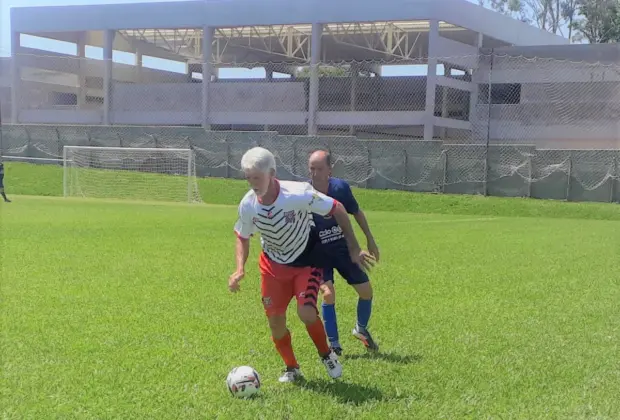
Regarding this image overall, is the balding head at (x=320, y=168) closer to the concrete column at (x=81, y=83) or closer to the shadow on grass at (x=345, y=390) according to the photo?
the shadow on grass at (x=345, y=390)

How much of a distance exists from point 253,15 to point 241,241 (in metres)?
38.2

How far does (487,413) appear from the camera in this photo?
16.2 ft

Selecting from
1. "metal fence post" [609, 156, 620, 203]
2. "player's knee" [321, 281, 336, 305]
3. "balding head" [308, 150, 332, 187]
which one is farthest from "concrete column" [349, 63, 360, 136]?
"player's knee" [321, 281, 336, 305]

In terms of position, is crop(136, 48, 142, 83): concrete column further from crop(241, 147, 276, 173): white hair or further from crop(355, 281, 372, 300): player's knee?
crop(241, 147, 276, 173): white hair

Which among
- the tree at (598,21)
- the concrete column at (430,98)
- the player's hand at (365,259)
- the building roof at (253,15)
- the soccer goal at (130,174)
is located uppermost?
the tree at (598,21)

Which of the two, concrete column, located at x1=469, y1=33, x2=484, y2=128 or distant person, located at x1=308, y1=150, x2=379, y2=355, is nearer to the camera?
distant person, located at x1=308, y1=150, x2=379, y2=355

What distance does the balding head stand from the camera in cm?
629

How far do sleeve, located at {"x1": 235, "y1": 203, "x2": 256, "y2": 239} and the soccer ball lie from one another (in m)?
0.98

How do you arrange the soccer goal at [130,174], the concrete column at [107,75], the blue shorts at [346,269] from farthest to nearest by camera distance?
the concrete column at [107,75]
the soccer goal at [130,174]
the blue shorts at [346,269]

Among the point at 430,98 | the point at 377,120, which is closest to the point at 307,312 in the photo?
the point at 430,98

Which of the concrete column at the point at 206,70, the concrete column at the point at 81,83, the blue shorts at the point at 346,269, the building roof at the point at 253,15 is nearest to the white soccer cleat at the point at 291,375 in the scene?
the blue shorts at the point at 346,269

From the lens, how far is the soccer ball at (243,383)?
Result: 5145mm

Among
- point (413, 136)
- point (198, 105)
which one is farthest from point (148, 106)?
point (413, 136)

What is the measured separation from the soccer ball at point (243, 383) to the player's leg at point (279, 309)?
0.40 meters
